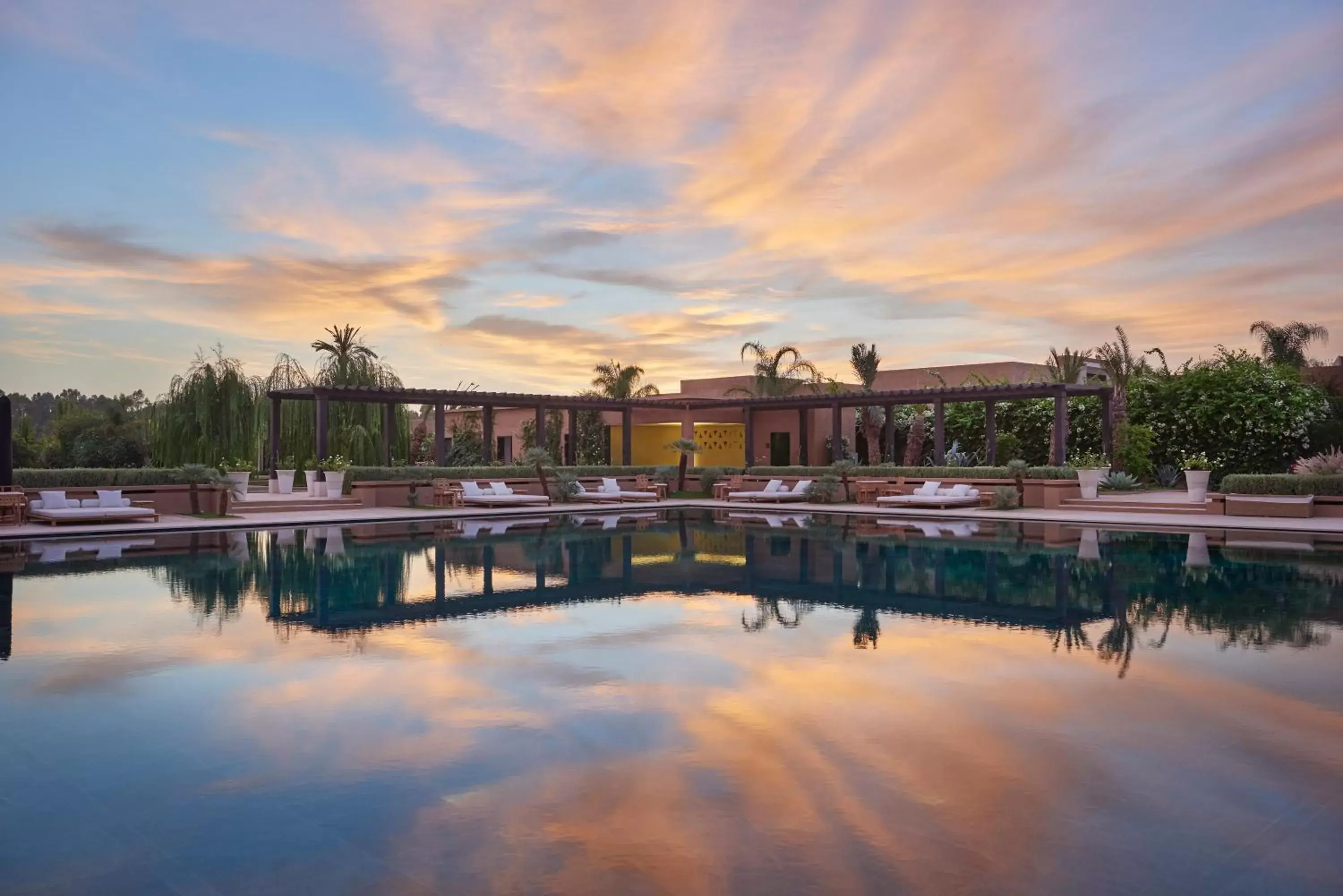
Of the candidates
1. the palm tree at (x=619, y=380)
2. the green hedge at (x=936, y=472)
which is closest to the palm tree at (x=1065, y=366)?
the green hedge at (x=936, y=472)

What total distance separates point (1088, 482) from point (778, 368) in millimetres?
13897

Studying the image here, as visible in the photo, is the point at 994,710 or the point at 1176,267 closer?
the point at 994,710

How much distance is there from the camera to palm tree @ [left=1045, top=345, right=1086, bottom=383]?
3091 cm

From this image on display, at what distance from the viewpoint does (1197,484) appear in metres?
23.9

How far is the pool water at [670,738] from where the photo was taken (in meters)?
3.68

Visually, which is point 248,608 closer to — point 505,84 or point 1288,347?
point 505,84

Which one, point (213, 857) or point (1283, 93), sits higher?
point (1283, 93)

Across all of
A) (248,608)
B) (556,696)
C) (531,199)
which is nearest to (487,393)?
(531,199)

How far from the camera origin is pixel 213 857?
3730mm

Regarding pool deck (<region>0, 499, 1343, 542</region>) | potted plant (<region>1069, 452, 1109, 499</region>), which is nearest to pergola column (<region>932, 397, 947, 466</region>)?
pool deck (<region>0, 499, 1343, 542</region>)

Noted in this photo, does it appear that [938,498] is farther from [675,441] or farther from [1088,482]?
[675,441]

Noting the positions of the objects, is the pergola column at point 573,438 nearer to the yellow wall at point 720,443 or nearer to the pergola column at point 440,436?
the pergola column at point 440,436

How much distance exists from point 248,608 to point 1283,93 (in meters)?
18.9

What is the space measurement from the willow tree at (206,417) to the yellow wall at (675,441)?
13714 millimetres
